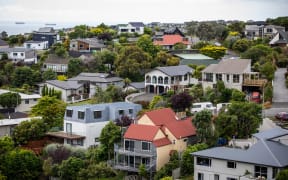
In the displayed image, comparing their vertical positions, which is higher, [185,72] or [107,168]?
[185,72]

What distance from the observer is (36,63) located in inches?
2206

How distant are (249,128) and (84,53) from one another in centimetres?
3095

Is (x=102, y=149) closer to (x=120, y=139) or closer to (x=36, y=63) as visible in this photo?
(x=120, y=139)

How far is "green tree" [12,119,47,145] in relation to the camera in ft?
101

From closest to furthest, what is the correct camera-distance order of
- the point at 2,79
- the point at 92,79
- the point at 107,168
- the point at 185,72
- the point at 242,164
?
the point at 242,164
the point at 107,168
the point at 185,72
the point at 92,79
the point at 2,79

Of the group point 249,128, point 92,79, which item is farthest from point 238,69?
point 92,79

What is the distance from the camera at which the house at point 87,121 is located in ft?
101

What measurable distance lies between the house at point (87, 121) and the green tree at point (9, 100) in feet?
32.2

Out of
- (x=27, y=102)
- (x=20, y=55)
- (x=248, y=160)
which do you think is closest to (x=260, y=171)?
(x=248, y=160)

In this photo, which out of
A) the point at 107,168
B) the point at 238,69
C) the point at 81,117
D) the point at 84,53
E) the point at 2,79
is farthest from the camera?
the point at 84,53

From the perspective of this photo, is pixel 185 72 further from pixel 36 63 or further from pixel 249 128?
pixel 36 63

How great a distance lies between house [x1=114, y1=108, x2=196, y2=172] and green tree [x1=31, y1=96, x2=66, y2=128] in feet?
24.2

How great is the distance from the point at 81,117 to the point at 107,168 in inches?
209

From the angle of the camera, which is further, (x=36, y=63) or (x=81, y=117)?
(x=36, y=63)
